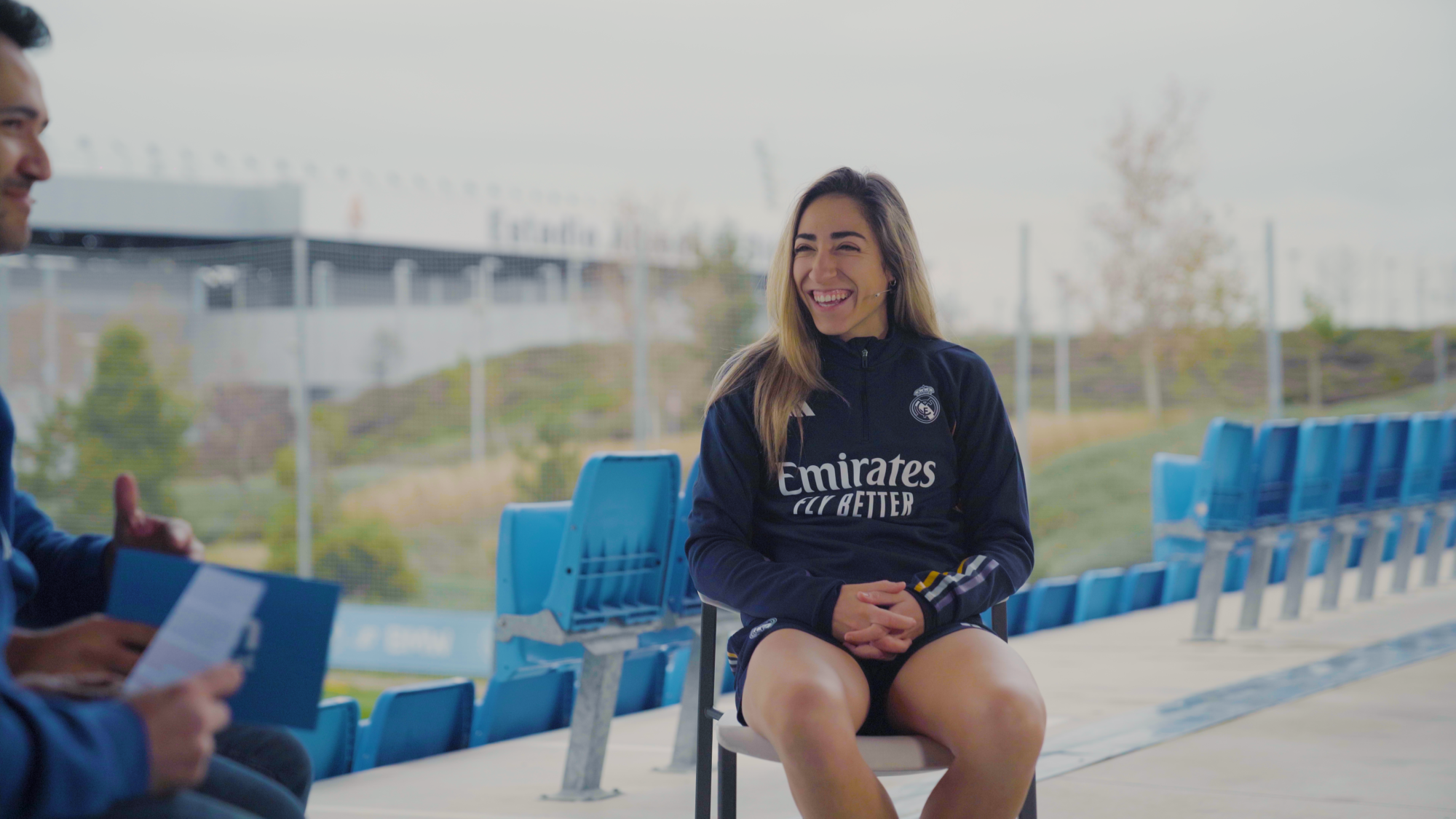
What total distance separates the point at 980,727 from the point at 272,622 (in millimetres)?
981

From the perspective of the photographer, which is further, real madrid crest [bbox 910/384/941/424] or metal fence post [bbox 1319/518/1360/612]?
metal fence post [bbox 1319/518/1360/612]

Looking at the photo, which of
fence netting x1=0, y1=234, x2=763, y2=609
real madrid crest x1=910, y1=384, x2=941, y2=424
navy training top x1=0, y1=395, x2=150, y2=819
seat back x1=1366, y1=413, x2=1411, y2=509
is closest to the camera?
navy training top x1=0, y1=395, x2=150, y2=819

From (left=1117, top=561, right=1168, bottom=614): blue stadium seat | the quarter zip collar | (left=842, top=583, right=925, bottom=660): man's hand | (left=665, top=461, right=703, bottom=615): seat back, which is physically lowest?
(left=1117, top=561, right=1168, bottom=614): blue stadium seat

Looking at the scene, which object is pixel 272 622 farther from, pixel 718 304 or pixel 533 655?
pixel 718 304

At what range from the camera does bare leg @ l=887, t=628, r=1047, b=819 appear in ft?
5.62

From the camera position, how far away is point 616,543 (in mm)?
2781

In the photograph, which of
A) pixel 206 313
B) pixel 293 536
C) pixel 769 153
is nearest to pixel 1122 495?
pixel 293 536

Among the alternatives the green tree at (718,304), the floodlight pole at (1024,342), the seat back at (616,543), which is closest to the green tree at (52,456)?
the green tree at (718,304)

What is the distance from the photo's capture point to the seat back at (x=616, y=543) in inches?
104

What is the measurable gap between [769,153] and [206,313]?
1891cm

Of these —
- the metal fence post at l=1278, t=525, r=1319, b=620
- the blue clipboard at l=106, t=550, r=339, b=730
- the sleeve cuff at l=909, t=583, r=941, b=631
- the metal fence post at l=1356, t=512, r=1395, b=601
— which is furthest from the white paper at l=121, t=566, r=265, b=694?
the metal fence post at l=1356, t=512, r=1395, b=601

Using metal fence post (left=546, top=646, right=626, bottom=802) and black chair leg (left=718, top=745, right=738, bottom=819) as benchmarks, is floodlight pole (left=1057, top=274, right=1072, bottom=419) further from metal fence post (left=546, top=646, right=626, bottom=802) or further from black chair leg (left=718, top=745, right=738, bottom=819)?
black chair leg (left=718, top=745, right=738, bottom=819)

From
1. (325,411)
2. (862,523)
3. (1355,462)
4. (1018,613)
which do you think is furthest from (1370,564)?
(325,411)

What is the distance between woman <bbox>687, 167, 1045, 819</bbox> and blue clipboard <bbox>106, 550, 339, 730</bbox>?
74cm
